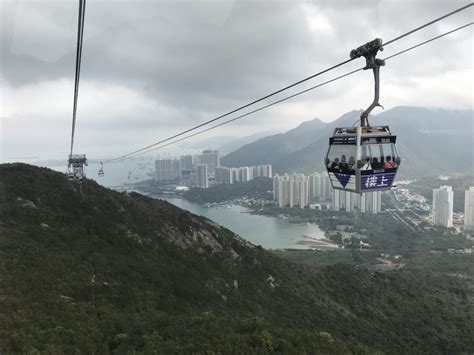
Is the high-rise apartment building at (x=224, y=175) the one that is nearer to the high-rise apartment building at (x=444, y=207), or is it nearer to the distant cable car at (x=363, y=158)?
the high-rise apartment building at (x=444, y=207)

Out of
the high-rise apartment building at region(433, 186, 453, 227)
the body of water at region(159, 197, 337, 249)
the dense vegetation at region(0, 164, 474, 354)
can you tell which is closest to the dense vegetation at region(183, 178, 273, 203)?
the body of water at region(159, 197, 337, 249)

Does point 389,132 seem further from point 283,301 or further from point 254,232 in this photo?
point 254,232

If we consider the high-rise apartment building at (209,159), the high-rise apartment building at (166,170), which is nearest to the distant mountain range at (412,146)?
the high-rise apartment building at (209,159)

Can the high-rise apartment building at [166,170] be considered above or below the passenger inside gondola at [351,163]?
above

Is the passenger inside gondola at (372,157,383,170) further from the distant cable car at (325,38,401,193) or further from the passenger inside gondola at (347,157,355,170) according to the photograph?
the passenger inside gondola at (347,157,355,170)

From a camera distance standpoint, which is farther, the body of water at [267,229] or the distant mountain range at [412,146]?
the distant mountain range at [412,146]

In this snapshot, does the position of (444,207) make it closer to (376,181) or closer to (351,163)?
(376,181)

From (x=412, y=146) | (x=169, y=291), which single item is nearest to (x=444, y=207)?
(x=169, y=291)
